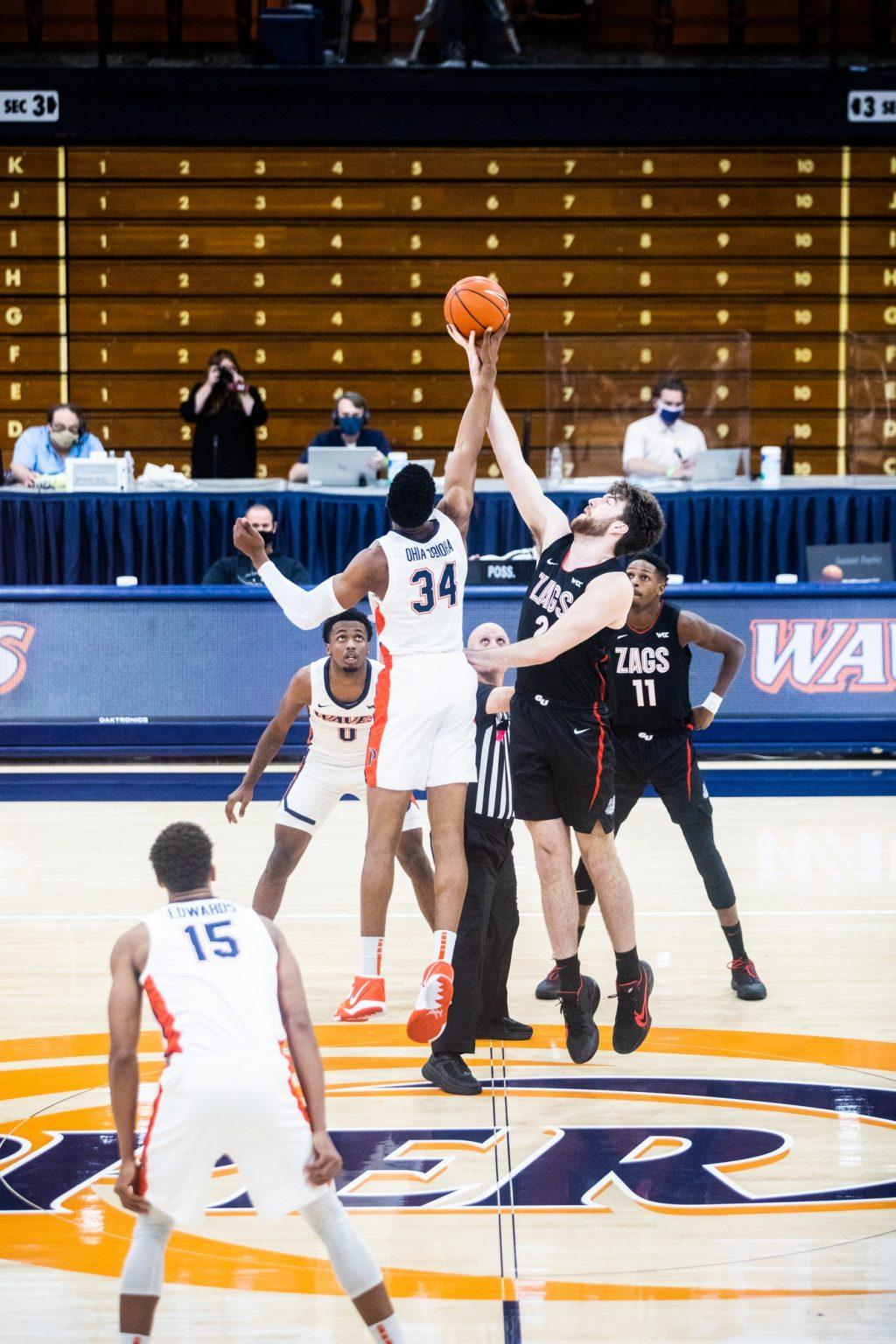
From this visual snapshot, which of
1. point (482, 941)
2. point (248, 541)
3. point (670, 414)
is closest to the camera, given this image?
point (248, 541)

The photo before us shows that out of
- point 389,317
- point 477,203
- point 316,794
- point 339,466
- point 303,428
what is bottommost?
point 316,794

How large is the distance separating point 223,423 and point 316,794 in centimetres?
698

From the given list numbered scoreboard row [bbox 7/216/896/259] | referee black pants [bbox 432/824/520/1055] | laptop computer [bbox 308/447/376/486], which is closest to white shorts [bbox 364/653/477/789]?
referee black pants [bbox 432/824/520/1055]

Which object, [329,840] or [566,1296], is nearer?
[566,1296]

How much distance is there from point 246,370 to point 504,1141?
11.6m

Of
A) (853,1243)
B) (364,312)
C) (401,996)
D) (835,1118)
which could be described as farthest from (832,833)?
(364,312)

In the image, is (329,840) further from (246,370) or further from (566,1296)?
(246,370)

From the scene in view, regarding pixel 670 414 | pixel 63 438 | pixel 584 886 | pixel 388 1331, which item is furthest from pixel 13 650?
pixel 388 1331

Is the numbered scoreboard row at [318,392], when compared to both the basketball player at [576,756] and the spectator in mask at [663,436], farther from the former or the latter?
the basketball player at [576,756]

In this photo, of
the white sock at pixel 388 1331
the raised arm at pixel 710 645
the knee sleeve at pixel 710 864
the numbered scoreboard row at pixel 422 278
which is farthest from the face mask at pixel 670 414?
the white sock at pixel 388 1331

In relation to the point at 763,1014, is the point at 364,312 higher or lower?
higher

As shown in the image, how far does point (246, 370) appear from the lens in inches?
608

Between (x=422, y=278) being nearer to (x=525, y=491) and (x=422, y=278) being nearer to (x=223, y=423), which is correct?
(x=223, y=423)

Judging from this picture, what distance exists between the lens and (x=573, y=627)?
5.13 meters
